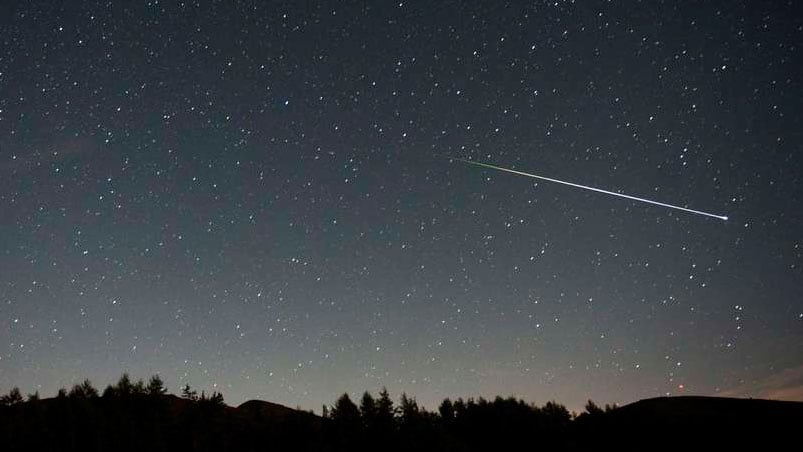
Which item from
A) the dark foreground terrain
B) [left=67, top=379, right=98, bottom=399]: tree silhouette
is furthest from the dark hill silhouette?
[left=67, top=379, right=98, bottom=399]: tree silhouette

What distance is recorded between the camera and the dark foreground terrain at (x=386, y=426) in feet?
155

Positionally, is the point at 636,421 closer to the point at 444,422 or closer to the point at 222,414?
the point at 444,422

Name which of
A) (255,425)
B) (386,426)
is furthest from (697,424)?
(255,425)

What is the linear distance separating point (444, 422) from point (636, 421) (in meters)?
19.1

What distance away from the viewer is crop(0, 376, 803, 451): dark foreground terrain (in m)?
47.2

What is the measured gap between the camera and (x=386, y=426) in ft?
186

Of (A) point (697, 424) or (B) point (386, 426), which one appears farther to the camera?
(B) point (386, 426)

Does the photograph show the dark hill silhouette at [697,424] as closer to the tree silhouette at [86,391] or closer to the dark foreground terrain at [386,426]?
the dark foreground terrain at [386,426]

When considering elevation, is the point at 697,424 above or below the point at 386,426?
below

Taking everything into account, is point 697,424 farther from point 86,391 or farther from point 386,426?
point 86,391

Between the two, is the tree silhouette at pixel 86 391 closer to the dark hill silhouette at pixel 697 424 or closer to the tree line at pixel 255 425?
the tree line at pixel 255 425

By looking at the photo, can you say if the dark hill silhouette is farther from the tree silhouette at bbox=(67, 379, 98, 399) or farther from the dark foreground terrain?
the tree silhouette at bbox=(67, 379, 98, 399)

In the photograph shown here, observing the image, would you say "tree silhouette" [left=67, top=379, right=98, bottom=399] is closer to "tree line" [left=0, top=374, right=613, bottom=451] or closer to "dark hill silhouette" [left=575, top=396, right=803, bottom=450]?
"tree line" [left=0, top=374, right=613, bottom=451]

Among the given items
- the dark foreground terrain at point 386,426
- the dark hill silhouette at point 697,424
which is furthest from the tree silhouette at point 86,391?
the dark hill silhouette at point 697,424
